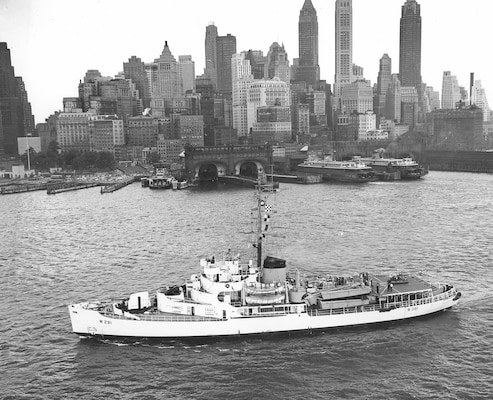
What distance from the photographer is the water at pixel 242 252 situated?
1062 inches

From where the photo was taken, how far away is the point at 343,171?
390 feet

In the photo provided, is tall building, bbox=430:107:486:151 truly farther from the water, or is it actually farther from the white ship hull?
the white ship hull

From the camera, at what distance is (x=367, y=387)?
2630cm

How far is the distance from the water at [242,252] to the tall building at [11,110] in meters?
97.1

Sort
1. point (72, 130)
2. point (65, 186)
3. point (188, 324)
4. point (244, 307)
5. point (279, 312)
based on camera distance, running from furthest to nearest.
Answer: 1. point (72, 130)
2. point (65, 186)
3. point (279, 312)
4. point (244, 307)
5. point (188, 324)

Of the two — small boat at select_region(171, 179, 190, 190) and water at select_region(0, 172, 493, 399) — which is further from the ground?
small boat at select_region(171, 179, 190, 190)

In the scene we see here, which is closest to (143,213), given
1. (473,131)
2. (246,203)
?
(246,203)

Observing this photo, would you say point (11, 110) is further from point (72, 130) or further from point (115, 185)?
point (115, 185)

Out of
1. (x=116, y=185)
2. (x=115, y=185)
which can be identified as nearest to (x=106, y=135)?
(x=116, y=185)

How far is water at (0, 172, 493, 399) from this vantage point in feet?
88.5

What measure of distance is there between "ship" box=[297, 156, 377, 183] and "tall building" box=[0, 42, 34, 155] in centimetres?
9376

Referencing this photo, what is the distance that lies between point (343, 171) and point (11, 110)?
120 meters

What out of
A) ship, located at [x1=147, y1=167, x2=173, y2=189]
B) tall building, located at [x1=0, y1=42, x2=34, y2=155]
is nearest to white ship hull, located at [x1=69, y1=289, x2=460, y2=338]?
ship, located at [x1=147, y1=167, x2=173, y2=189]

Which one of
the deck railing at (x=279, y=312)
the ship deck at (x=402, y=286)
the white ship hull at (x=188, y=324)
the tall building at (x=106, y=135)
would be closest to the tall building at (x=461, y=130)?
the tall building at (x=106, y=135)
